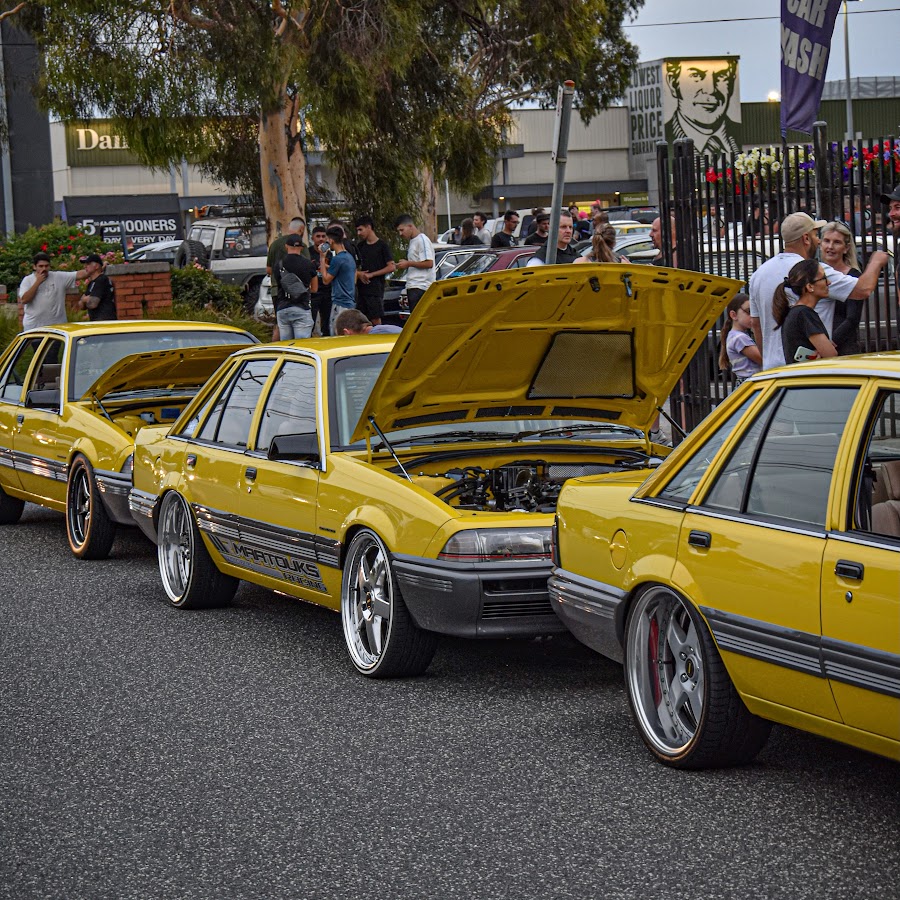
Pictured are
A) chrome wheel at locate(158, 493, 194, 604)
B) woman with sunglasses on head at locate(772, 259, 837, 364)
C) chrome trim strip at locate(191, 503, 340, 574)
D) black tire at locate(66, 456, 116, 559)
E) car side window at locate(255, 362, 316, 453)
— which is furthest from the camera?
black tire at locate(66, 456, 116, 559)

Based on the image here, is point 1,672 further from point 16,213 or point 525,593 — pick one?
point 16,213

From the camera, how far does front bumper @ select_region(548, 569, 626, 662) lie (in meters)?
5.64

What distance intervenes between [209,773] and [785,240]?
5142mm

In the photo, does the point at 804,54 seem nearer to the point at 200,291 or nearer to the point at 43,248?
the point at 200,291

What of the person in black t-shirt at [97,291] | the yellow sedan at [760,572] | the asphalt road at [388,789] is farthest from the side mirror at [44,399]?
the yellow sedan at [760,572]

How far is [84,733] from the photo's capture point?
6.29 m

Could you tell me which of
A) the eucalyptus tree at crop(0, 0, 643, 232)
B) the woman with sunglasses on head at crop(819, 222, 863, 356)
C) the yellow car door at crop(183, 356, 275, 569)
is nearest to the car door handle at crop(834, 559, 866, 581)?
the yellow car door at crop(183, 356, 275, 569)

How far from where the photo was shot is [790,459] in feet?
16.2

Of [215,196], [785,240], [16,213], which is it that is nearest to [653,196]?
[215,196]

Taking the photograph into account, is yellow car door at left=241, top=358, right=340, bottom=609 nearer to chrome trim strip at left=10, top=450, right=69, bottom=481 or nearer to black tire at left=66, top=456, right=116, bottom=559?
black tire at left=66, top=456, right=116, bottom=559

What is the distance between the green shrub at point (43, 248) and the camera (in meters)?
24.5

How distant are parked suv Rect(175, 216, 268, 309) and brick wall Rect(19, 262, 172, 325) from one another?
9628 mm

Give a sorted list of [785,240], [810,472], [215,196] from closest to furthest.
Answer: [810,472] → [785,240] → [215,196]

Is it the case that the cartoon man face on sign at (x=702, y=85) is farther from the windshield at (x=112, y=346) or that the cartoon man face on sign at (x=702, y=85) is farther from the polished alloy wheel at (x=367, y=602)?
the polished alloy wheel at (x=367, y=602)
